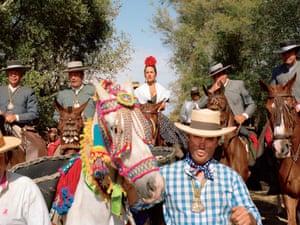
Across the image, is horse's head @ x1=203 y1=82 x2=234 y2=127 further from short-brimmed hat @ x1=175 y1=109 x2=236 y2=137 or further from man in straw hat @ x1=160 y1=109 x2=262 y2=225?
man in straw hat @ x1=160 y1=109 x2=262 y2=225

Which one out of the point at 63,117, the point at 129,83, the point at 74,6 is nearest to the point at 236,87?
the point at 63,117

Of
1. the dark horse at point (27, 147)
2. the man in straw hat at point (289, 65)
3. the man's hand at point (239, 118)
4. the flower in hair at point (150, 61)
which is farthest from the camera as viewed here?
the man's hand at point (239, 118)

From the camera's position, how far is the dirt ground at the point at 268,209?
9.16 m

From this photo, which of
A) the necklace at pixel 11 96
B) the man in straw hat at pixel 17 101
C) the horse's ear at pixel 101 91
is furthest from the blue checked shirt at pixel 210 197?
the necklace at pixel 11 96

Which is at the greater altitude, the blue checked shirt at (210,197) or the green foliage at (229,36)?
the green foliage at (229,36)

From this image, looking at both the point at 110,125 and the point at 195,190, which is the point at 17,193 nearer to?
the point at 110,125

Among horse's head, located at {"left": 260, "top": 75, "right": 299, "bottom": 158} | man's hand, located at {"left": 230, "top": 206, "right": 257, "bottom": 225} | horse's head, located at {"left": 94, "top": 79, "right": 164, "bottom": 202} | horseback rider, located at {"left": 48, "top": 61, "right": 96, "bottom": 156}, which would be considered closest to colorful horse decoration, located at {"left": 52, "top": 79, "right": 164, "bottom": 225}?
horse's head, located at {"left": 94, "top": 79, "right": 164, "bottom": 202}

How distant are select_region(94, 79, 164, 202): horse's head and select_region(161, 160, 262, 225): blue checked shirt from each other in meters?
Result: 0.27

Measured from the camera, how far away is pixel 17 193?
2758mm

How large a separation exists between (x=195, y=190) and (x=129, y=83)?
0.96m

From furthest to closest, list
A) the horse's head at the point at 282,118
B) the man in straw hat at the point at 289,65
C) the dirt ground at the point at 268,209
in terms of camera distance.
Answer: the dirt ground at the point at 268,209 < the man in straw hat at the point at 289,65 < the horse's head at the point at 282,118

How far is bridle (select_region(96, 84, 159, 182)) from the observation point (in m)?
3.02

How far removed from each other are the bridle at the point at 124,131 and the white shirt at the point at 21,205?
62 cm

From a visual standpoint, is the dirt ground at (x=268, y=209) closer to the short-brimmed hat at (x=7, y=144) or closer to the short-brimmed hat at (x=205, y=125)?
the short-brimmed hat at (x=205, y=125)
